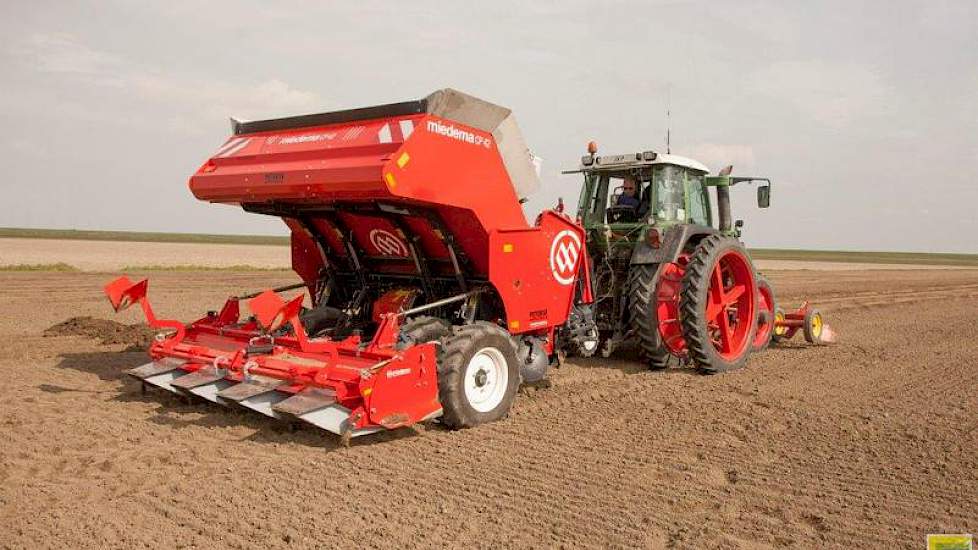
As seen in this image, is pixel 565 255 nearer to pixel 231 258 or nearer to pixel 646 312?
pixel 646 312

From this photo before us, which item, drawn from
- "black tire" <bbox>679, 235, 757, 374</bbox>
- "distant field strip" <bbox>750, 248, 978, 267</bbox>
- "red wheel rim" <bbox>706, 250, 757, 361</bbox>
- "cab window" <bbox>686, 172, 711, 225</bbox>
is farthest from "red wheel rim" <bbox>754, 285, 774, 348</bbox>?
"distant field strip" <bbox>750, 248, 978, 267</bbox>

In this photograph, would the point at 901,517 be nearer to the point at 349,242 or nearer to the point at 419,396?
the point at 419,396

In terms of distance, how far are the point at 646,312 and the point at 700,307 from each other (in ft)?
1.68

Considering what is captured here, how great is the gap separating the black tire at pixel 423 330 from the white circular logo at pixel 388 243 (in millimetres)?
766

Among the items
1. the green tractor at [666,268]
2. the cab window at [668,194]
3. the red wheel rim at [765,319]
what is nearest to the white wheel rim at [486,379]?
the green tractor at [666,268]

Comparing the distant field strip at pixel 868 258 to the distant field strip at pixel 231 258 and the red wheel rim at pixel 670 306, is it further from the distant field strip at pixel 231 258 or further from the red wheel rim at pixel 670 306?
the red wheel rim at pixel 670 306

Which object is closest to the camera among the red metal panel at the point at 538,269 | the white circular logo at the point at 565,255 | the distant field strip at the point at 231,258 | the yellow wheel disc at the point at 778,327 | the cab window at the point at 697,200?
the red metal panel at the point at 538,269

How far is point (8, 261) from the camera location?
23.9 m

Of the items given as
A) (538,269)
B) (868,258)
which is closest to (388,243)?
(538,269)

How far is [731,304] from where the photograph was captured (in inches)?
323

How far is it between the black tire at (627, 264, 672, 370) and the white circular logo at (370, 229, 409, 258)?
239 centimetres

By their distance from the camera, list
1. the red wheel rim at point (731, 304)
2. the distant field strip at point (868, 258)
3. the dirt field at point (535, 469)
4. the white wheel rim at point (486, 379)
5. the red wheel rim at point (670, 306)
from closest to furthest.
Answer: the dirt field at point (535, 469) < the white wheel rim at point (486, 379) < the red wheel rim at point (670, 306) < the red wheel rim at point (731, 304) < the distant field strip at point (868, 258)

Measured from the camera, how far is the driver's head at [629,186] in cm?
805

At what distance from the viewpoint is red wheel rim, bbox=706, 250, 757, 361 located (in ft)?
25.5
